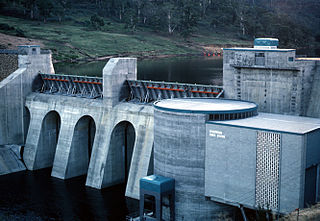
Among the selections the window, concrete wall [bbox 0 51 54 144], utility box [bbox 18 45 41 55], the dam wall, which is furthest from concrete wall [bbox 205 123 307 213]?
utility box [bbox 18 45 41 55]

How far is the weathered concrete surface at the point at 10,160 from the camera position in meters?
66.9

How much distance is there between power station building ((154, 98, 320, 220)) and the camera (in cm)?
4031

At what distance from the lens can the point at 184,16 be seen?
592 feet

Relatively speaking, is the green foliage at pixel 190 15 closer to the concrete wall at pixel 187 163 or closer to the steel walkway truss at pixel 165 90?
the steel walkway truss at pixel 165 90

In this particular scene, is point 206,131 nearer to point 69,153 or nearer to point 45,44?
point 69,153

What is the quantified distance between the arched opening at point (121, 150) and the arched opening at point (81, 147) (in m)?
6.38

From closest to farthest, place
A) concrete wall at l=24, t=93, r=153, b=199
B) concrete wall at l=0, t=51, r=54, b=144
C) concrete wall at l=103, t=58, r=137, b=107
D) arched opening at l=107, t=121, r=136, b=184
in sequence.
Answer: concrete wall at l=24, t=93, r=153, b=199, arched opening at l=107, t=121, r=136, b=184, concrete wall at l=103, t=58, r=137, b=107, concrete wall at l=0, t=51, r=54, b=144

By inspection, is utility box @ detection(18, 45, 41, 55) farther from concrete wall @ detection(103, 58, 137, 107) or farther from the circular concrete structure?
the circular concrete structure

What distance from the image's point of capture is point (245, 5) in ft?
646

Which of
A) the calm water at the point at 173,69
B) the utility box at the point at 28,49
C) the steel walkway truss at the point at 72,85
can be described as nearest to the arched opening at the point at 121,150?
the steel walkway truss at the point at 72,85

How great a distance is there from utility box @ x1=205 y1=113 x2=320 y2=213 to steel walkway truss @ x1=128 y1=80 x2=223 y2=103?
10018 mm

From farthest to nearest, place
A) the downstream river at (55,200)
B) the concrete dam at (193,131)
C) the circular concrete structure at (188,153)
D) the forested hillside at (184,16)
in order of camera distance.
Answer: the forested hillside at (184,16) < the downstream river at (55,200) < the circular concrete structure at (188,153) < the concrete dam at (193,131)

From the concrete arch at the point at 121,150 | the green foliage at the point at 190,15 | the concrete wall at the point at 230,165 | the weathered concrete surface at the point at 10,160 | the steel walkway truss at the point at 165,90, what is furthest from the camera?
the green foliage at the point at 190,15

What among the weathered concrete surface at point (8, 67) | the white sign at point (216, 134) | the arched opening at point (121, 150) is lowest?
the arched opening at point (121, 150)
